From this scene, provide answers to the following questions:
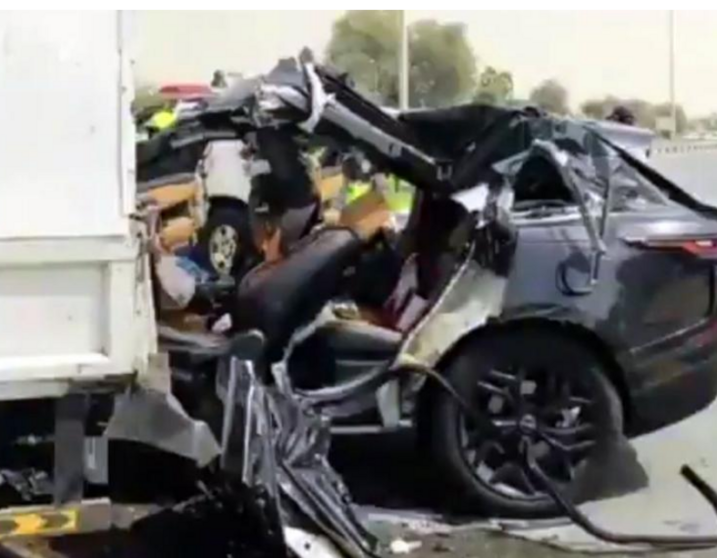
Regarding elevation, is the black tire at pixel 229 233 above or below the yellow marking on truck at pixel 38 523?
above

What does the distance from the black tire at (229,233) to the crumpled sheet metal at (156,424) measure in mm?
3444

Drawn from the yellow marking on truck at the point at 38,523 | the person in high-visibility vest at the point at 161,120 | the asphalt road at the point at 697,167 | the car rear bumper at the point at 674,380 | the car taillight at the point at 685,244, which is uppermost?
the asphalt road at the point at 697,167

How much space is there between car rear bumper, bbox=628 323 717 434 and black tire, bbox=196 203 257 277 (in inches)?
91.5

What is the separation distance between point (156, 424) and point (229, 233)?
19.9ft

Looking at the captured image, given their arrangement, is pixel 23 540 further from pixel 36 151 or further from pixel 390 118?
pixel 390 118

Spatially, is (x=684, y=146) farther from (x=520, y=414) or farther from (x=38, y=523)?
(x=38, y=523)

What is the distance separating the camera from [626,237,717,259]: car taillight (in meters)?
6.84

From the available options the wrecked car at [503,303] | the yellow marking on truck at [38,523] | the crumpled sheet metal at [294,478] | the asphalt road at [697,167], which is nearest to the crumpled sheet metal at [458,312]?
the wrecked car at [503,303]

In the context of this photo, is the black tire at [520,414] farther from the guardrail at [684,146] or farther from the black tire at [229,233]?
the guardrail at [684,146]

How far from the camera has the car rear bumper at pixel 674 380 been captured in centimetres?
686

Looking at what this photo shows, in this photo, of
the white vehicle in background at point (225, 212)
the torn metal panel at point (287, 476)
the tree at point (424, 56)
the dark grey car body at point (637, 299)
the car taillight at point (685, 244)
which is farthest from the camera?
the tree at point (424, 56)

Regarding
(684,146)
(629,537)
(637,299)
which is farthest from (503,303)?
(684,146)

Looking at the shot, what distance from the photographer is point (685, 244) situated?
6.91 m

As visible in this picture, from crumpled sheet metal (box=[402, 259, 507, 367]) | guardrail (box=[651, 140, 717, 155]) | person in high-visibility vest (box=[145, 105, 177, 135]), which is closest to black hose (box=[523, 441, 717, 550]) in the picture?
crumpled sheet metal (box=[402, 259, 507, 367])
